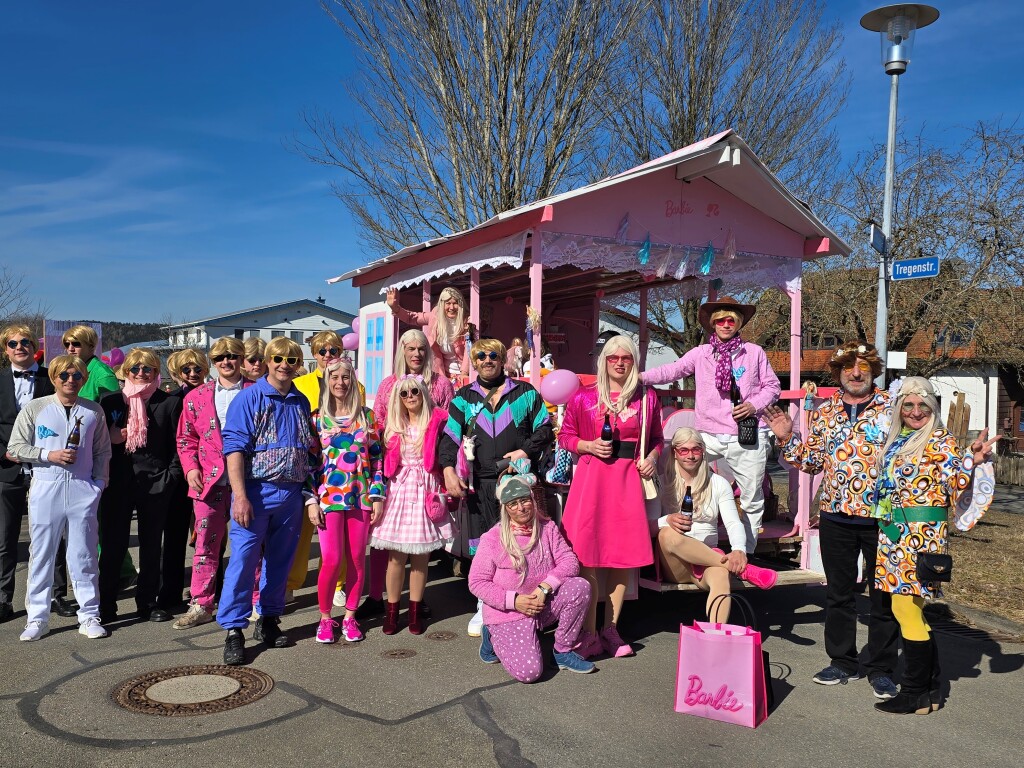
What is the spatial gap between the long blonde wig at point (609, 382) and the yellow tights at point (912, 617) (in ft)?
6.01

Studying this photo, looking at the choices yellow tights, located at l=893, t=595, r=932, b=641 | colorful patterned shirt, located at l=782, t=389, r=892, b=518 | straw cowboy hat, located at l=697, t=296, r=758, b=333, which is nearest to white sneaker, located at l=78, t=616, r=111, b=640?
colorful patterned shirt, located at l=782, t=389, r=892, b=518

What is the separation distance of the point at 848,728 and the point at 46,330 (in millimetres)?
9620

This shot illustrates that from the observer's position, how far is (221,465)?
5395 millimetres

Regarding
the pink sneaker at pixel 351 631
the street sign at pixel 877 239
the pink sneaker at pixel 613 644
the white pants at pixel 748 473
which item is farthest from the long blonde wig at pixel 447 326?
the street sign at pixel 877 239

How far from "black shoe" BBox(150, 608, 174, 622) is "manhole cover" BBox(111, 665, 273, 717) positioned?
3.40 feet

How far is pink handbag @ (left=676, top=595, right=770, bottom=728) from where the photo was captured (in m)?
4.02

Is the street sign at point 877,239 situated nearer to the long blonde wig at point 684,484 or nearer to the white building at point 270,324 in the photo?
the long blonde wig at point 684,484

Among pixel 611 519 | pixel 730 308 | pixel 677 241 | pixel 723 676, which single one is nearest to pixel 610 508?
pixel 611 519

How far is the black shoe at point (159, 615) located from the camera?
18.4 ft

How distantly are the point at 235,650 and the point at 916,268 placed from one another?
7.59 meters

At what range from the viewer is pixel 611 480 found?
16.5 feet

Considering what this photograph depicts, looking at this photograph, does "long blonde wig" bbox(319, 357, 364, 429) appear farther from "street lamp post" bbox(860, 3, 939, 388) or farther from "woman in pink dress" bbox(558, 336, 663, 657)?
"street lamp post" bbox(860, 3, 939, 388)

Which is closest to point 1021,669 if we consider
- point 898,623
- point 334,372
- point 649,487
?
point 898,623

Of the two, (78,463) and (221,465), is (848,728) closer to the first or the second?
(221,465)
